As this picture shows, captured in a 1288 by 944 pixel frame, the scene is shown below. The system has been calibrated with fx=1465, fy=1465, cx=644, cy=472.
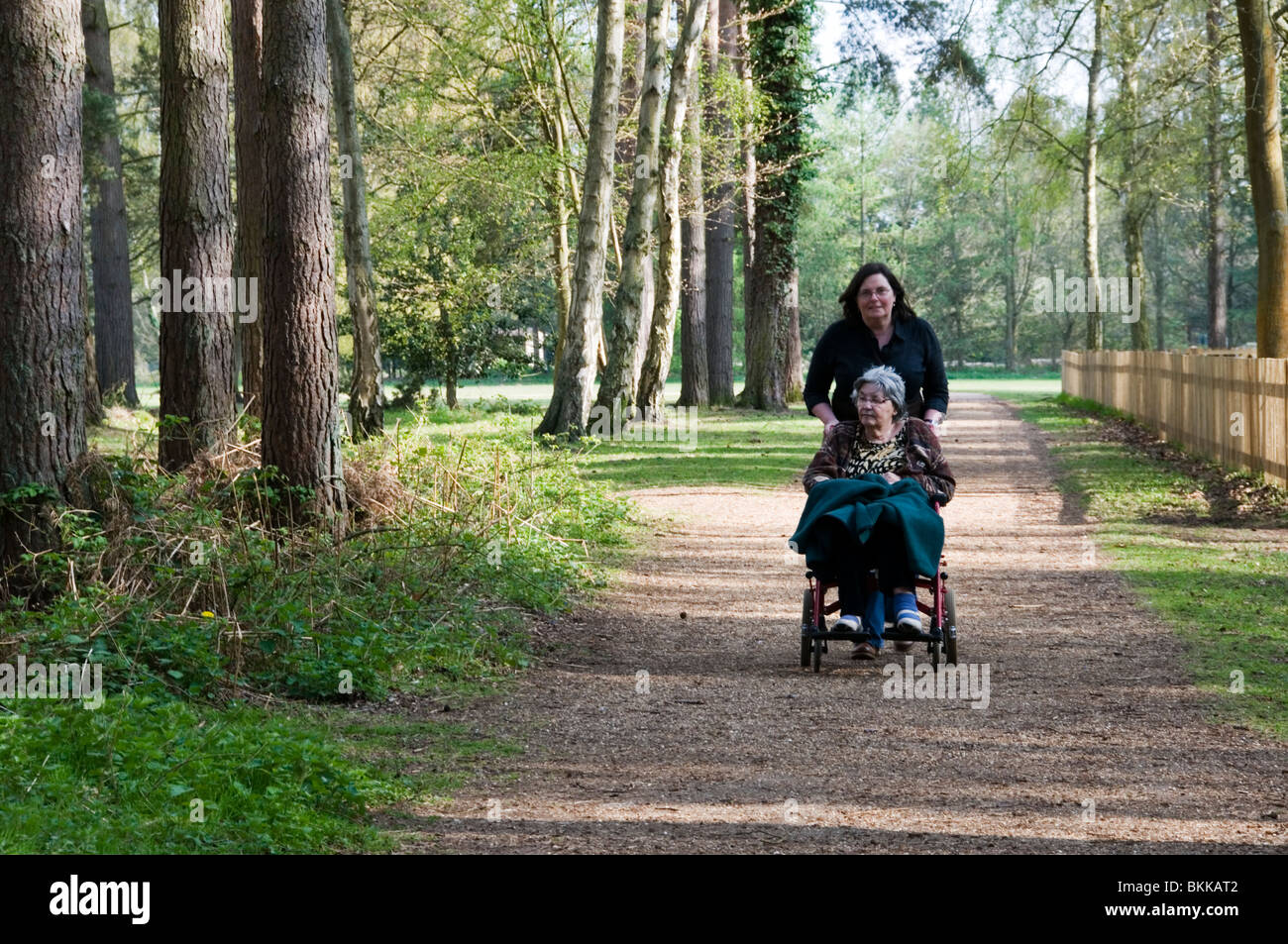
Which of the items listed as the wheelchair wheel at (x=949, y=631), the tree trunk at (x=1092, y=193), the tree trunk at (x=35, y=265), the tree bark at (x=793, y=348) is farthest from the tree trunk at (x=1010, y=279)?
the tree trunk at (x=35, y=265)

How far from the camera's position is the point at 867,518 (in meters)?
8.16

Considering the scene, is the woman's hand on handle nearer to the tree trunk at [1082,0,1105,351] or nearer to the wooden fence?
the wooden fence

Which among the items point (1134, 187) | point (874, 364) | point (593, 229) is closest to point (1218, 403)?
point (593, 229)

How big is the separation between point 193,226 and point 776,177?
795 inches

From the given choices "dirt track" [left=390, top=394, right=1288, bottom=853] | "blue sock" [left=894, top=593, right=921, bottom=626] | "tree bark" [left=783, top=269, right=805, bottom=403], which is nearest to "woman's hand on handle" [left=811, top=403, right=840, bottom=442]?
"blue sock" [left=894, top=593, right=921, bottom=626]

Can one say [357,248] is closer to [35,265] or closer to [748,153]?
[748,153]

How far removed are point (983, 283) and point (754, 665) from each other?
8066cm

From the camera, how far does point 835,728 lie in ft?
23.5

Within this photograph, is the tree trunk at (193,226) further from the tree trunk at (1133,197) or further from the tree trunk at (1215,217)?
the tree trunk at (1133,197)

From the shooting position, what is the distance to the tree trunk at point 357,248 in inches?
859

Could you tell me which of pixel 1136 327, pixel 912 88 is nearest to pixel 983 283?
pixel 1136 327

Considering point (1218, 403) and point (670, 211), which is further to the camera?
point (670, 211)

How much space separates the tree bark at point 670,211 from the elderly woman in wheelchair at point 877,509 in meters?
16.6
